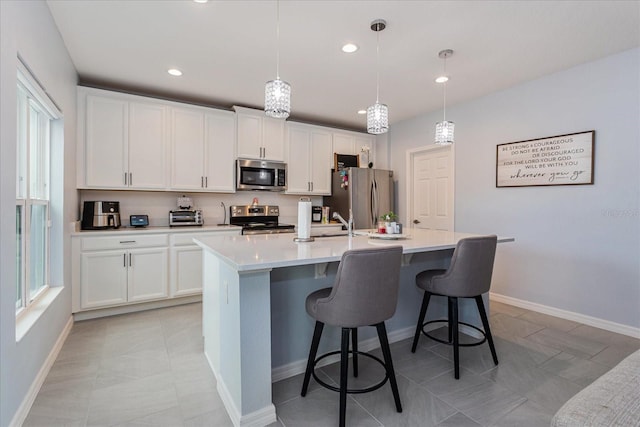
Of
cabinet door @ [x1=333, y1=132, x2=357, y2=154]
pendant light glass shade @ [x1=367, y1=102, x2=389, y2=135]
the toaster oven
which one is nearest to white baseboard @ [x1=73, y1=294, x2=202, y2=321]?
the toaster oven

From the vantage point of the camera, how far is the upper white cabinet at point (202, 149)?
3.82 metres

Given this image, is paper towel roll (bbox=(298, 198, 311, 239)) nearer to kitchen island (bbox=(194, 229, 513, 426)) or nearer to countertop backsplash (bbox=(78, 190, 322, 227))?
kitchen island (bbox=(194, 229, 513, 426))

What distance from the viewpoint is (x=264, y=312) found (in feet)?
5.43

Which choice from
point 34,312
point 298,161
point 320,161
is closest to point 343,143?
point 320,161

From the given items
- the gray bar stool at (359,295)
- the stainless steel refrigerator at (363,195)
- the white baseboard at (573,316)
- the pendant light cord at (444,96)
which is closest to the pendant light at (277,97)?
the gray bar stool at (359,295)

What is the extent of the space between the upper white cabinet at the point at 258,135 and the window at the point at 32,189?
79.9 inches

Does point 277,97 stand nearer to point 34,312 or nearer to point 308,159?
point 34,312

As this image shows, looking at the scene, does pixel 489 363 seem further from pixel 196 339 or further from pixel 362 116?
pixel 362 116

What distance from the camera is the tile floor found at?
1.71 meters

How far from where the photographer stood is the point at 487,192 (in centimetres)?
389

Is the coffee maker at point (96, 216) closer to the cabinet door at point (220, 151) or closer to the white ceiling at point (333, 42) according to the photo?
the cabinet door at point (220, 151)

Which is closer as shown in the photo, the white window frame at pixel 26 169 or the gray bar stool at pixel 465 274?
the white window frame at pixel 26 169

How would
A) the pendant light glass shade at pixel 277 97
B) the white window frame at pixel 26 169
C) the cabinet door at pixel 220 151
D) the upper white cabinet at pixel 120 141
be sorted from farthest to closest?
1. the cabinet door at pixel 220 151
2. the upper white cabinet at pixel 120 141
3. the pendant light glass shade at pixel 277 97
4. the white window frame at pixel 26 169

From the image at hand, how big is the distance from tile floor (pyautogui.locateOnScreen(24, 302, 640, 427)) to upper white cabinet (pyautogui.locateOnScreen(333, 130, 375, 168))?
10.7 feet
